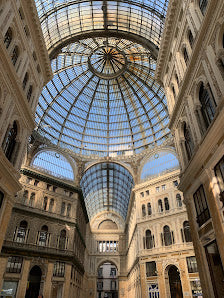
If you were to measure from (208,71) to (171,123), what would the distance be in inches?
331

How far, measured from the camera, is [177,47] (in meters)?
20.9

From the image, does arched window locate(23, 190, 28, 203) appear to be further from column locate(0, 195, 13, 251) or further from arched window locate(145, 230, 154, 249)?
arched window locate(145, 230, 154, 249)

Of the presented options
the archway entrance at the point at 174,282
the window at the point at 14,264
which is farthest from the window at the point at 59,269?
→ the archway entrance at the point at 174,282

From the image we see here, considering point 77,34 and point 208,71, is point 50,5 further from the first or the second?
point 208,71

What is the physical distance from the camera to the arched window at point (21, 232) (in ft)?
114

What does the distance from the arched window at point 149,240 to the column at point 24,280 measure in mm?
21111

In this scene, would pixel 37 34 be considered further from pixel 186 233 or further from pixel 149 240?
pixel 149 240

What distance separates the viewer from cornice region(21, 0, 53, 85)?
1997cm

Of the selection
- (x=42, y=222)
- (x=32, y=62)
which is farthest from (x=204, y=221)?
(x=42, y=222)

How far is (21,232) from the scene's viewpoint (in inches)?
1399

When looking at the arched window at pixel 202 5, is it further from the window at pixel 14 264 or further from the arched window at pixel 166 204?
the window at pixel 14 264

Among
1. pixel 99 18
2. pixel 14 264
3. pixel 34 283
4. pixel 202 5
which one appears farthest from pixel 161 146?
pixel 14 264

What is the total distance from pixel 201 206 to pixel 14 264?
97.4 ft

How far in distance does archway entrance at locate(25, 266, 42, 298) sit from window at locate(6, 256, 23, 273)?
2524 millimetres
